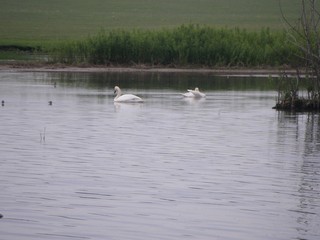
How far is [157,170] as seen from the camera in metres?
15.8

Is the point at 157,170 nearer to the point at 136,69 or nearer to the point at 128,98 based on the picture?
the point at 128,98

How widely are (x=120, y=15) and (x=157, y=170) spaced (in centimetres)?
6484

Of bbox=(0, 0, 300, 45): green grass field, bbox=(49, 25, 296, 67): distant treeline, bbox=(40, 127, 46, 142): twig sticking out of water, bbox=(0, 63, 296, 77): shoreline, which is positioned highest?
bbox=(0, 0, 300, 45): green grass field

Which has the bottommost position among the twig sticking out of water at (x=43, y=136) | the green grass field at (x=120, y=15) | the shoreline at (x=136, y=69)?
the twig sticking out of water at (x=43, y=136)

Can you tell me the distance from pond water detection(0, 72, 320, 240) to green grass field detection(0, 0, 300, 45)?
37.9 meters

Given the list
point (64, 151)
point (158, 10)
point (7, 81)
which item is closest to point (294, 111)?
point (64, 151)

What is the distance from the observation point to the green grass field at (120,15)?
70062mm

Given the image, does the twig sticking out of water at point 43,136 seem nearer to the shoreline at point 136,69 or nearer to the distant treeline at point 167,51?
the shoreline at point 136,69

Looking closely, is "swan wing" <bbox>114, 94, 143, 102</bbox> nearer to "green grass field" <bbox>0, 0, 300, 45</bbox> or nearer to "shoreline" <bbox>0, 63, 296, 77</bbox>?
"shoreline" <bbox>0, 63, 296, 77</bbox>

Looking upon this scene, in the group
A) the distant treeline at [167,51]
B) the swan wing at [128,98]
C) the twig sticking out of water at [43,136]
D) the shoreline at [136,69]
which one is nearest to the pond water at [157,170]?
the twig sticking out of water at [43,136]

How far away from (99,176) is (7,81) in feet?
72.8

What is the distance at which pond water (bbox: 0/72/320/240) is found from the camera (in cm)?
1189

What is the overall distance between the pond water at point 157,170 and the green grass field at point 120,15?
37869 mm

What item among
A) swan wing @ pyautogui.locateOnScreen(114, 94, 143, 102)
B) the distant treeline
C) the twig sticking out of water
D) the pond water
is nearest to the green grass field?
the distant treeline
